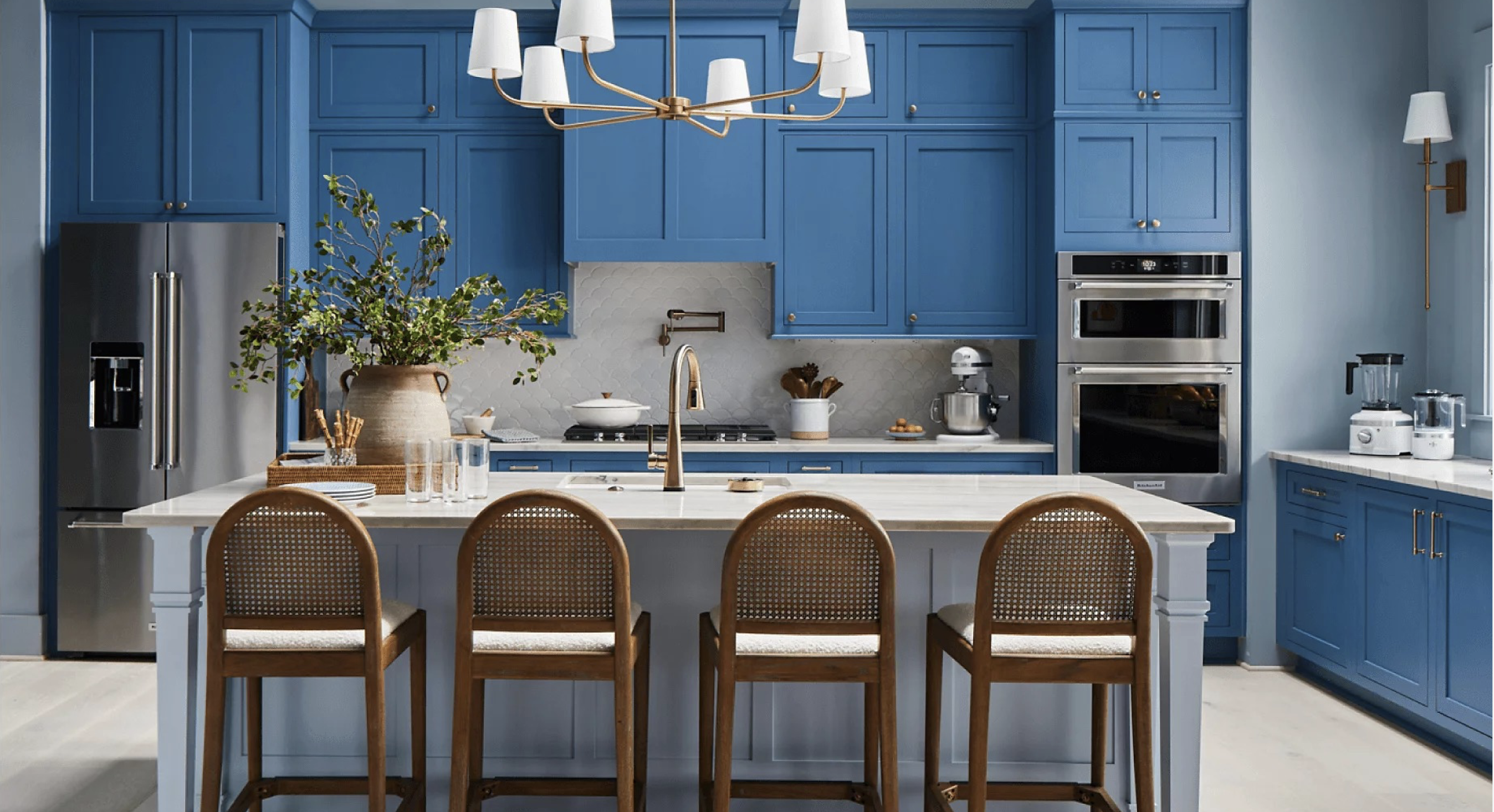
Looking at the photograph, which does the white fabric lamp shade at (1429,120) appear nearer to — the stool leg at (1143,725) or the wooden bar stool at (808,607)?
the stool leg at (1143,725)

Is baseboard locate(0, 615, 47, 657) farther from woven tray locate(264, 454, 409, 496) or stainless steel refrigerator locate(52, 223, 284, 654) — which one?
woven tray locate(264, 454, 409, 496)

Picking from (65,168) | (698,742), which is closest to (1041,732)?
(698,742)

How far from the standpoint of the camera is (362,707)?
259 centimetres

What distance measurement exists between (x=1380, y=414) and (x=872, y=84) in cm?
242

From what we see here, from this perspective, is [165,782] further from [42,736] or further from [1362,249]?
[1362,249]

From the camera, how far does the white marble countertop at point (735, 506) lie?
222 cm

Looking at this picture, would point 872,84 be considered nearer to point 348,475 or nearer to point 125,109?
point 348,475

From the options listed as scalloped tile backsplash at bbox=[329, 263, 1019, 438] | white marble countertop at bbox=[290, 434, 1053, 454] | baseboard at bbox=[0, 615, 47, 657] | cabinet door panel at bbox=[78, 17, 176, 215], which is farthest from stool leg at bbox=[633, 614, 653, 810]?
cabinet door panel at bbox=[78, 17, 176, 215]

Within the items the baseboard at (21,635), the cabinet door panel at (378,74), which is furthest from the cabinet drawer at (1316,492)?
the baseboard at (21,635)

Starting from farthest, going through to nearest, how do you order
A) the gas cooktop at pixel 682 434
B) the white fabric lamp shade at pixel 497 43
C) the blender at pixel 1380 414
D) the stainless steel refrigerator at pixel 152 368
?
the gas cooktop at pixel 682 434
the stainless steel refrigerator at pixel 152 368
the blender at pixel 1380 414
the white fabric lamp shade at pixel 497 43

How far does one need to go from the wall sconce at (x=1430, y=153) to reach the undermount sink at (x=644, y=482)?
9.33 feet

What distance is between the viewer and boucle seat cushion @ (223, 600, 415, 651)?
2131 millimetres

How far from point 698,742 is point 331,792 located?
2.94 ft

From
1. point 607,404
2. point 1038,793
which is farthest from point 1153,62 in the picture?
point 1038,793
